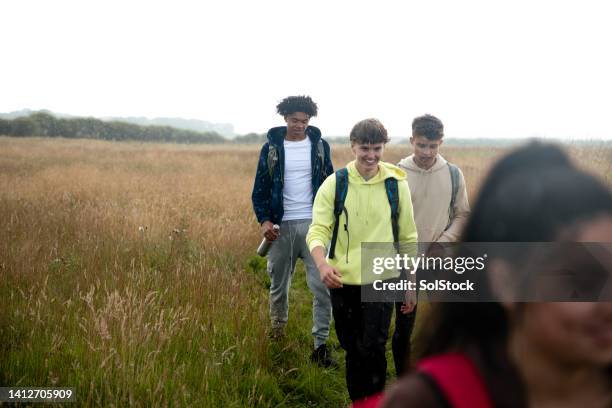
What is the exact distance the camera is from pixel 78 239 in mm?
5293

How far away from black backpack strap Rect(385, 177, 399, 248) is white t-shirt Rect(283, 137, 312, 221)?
51.6 inches

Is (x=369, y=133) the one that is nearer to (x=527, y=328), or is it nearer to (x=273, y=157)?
(x=273, y=157)

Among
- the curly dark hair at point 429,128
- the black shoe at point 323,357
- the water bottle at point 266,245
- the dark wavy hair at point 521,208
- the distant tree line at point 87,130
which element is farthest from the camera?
the distant tree line at point 87,130

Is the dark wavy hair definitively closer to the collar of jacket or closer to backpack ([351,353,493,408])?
backpack ([351,353,493,408])

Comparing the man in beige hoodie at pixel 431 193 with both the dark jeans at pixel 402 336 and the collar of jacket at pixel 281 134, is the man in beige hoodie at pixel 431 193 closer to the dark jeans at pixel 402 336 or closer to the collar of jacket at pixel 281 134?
the dark jeans at pixel 402 336

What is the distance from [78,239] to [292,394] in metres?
3.33

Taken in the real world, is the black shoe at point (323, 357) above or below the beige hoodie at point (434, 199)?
below

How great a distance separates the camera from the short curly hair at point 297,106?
4.07 metres

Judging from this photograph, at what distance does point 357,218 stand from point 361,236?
0.12m

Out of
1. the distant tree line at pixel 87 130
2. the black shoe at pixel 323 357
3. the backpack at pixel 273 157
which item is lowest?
the black shoe at pixel 323 357

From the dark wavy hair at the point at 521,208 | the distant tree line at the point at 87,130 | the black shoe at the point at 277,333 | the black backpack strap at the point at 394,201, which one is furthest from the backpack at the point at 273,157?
the distant tree line at the point at 87,130

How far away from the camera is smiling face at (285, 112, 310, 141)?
408 cm

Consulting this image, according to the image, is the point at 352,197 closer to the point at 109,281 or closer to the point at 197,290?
the point at 197,290

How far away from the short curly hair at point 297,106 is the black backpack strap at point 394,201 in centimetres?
144
